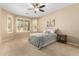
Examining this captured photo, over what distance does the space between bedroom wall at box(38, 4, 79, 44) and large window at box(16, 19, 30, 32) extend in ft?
0.94

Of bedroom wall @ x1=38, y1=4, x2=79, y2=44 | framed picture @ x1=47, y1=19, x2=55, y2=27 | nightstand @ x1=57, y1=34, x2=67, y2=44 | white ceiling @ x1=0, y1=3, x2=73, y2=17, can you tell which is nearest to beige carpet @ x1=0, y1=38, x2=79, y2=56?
nightstand @ x1=57, y1=34, x2=67, y2=44

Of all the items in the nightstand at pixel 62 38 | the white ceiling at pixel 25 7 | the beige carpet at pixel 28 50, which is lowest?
the beige carpet at pixel 28 50

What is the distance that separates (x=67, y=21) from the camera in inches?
72.3

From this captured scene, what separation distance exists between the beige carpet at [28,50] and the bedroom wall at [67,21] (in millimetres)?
223

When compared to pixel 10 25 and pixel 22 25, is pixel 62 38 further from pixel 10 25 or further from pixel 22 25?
pixel 10 25

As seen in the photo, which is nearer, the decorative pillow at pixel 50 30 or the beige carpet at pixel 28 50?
the beige carpet at pixel 28 50

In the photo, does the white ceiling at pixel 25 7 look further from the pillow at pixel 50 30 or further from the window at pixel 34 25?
the pillow at pixel 50 30

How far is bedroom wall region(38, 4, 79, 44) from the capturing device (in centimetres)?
175

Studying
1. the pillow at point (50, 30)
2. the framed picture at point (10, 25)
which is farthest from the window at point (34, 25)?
the framed picture at point (10, 25)

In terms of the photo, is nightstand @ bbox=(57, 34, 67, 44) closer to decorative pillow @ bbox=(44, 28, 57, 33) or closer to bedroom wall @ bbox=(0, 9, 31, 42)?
decorative pillow @ bbox=(44, 28, 57, 33)

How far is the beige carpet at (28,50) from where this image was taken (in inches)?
68.9

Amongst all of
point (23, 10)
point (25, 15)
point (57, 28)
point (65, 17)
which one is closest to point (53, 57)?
point (57, 28)

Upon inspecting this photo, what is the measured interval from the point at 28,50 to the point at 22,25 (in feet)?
2.03

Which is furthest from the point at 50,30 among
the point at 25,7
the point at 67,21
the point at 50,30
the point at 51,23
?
the point at 25,7
